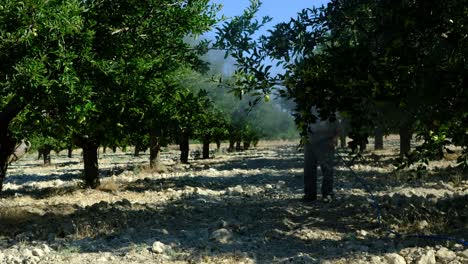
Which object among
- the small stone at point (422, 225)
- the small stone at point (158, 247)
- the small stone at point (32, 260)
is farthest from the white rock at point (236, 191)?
the small stone at point (32, 260)

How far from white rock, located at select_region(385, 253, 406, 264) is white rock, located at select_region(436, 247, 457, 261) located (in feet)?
1.51

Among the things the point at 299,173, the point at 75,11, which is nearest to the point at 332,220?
the point at 75,11

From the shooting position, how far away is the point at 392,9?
5.82m

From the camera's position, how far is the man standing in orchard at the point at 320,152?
34.8 feet

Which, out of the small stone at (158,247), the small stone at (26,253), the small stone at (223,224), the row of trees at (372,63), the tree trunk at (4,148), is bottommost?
the small stone at (26,253)

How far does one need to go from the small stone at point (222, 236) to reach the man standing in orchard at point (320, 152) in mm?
3252

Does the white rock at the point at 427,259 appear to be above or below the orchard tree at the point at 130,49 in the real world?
below

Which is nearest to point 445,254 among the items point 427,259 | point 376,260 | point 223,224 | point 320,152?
point 427,259

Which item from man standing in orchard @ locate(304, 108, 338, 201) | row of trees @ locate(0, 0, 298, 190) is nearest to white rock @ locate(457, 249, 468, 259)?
row of trees @ locate(0, 0, 298, 190)

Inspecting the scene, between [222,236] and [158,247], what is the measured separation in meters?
1.10

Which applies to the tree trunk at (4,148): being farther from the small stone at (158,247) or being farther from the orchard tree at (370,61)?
the orchard tree at (370,61)

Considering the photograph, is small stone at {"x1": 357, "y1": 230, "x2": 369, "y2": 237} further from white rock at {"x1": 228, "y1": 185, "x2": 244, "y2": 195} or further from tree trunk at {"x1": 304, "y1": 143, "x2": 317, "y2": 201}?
white rock at {"x1": 228, "y1": 185, "x2": 244, "y2": 195}

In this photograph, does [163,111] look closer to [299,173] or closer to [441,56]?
[441,56]

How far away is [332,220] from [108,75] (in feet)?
15.0
